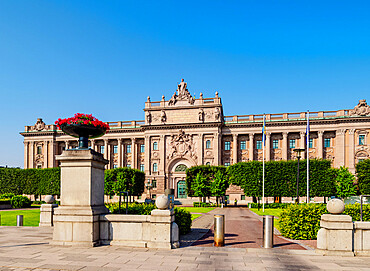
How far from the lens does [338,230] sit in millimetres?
11430

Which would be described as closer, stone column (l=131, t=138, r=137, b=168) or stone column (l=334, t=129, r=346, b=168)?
stone column (l=334, t=129, r=346, b=168)

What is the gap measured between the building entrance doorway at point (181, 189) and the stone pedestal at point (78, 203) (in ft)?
197

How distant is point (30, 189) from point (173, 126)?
38.2 meters

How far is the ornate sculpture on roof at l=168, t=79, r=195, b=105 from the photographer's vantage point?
2862 inches

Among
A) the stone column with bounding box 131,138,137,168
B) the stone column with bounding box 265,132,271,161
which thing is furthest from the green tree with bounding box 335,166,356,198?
the stone column with bounding box 131,138,137,168

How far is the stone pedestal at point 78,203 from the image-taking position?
12.6 meters

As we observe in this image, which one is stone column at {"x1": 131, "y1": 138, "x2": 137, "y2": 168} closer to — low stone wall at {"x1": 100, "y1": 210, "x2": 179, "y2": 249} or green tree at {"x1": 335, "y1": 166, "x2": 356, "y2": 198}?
green tree at {"x1": 335, "y1": 166, "x2": 356, "y2": 198}

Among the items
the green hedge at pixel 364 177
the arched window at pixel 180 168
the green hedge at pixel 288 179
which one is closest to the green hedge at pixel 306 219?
A: the green hedge at pixel 288 179

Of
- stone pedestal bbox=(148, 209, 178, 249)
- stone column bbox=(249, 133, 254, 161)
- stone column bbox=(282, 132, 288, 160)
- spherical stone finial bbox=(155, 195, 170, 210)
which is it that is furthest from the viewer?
stone column bbox=(249, 133, 254, 161)

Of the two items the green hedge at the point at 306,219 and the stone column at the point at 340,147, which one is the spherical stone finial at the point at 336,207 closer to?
the green hedge at the point at 306,219

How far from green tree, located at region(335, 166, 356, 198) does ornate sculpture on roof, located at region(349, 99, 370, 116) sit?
17.2 metres

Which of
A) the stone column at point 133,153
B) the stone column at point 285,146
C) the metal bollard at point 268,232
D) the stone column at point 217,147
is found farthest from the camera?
the stone column at point 133,153

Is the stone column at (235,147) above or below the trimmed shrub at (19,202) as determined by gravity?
above

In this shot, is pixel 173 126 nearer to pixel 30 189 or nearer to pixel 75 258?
pixel 30 189
